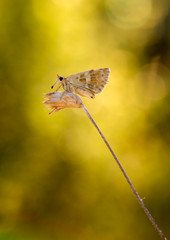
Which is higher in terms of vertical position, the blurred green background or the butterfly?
the blurred green background

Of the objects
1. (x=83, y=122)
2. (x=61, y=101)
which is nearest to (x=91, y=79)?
(x=61, y=101)

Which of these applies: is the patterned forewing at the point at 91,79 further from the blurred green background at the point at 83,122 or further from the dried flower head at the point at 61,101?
the blurred green background at the point at 83,122

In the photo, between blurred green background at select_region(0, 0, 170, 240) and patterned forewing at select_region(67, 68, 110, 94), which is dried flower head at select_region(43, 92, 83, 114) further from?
blurred green background at select_region(0, 0, 170, 240)

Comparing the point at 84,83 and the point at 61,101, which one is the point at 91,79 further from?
the point at 61,101

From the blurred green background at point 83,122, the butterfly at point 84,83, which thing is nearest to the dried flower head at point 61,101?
the butterfly at point 84,83

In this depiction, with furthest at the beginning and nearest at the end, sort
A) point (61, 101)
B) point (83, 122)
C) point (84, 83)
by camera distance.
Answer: point (83, 122) < point (84, 83) < point (61, 101)

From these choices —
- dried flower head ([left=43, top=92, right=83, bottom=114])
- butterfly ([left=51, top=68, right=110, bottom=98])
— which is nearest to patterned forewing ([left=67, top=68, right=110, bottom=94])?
butterfly ([left=51, top=68, right=110, bottom=98])
